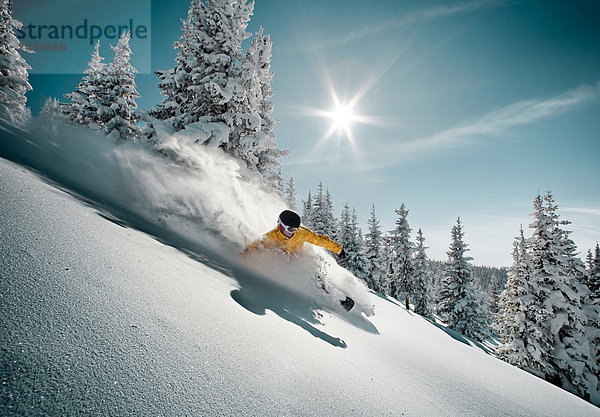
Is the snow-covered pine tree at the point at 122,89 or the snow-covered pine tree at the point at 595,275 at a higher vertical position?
the snow-covered pine tree at the point at 122,89

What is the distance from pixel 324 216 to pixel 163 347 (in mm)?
31716

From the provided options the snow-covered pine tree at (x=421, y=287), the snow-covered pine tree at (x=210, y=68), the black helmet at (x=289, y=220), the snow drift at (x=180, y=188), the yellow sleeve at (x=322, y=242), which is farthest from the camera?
the snow-covered pine tree at (x=421, y=287)

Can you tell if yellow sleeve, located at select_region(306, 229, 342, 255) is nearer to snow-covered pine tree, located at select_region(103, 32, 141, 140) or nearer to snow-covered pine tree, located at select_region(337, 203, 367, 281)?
snow-covered pine tree, located at select_region(103, 32, 141, 140)

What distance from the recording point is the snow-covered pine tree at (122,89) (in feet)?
58.6

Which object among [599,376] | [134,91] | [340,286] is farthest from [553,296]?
[134,91]

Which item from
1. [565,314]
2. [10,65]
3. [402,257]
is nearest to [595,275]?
[565,314]

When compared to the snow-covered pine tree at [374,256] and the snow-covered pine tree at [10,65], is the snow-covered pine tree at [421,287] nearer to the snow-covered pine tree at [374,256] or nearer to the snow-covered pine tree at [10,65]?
the snow-covered pine tree at [374,256]

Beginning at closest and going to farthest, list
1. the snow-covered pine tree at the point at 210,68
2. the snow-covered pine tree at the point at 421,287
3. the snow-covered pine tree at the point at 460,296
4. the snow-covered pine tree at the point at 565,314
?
the snow-covered pine tree at the point at 210,68 < the snow-covered pine tree at the point at 565,314 < the snow-covered pine tree at the point at 460,296 < the snow-covered pine tree at the point at 421,287

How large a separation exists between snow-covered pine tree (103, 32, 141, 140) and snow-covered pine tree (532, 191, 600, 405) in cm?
2853

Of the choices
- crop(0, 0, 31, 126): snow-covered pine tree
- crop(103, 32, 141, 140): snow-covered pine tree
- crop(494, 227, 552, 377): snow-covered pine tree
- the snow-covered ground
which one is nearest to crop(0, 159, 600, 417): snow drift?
the snow-covered ground

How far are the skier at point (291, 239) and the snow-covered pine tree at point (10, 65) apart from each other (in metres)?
23.9

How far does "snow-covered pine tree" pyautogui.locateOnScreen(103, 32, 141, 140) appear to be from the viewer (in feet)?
58.6

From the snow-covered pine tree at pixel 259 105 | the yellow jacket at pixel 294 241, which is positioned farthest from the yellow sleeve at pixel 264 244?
the snow-covered pine tree at pixel 259 105

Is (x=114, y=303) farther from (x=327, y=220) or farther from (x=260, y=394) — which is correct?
(x=327, y=220)
